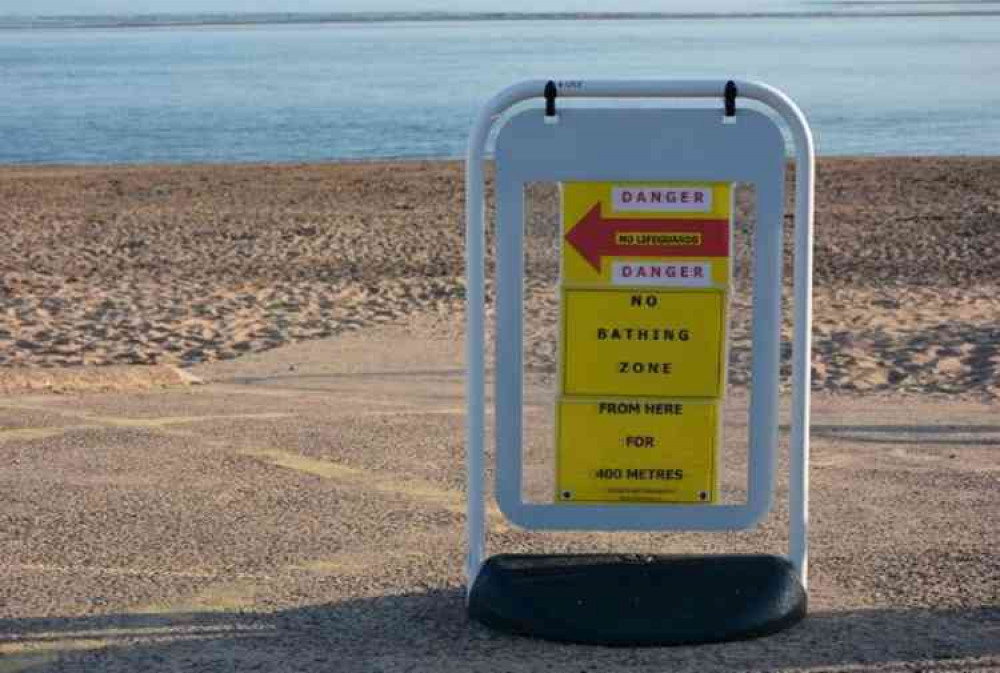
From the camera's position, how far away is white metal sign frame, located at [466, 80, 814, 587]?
192 inches

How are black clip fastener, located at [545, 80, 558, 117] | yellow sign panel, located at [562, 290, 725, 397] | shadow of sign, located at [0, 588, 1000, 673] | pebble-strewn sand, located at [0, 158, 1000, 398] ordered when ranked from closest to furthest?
shadow of sign, located at [0, 588, 1000, 673] → black clip fastener, located at [545, 80, 558, 117] → yellow sign panel, located at [562, 290, 725, 397] → pebble-strewn sand, located at [0, 158, 1000, 398]

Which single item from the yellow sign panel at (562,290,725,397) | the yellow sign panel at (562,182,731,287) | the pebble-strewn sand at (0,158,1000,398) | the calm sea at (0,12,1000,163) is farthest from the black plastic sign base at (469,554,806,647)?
the calm sea at (0,12,1000,163)

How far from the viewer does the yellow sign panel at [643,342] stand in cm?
498

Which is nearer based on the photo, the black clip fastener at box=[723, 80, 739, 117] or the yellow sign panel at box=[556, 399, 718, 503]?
the black clip fastener at box=[723, 80, 739, 117]

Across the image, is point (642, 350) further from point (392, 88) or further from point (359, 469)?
point (392, 88)

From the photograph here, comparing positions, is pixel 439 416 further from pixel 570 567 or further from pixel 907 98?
pixel 907 98

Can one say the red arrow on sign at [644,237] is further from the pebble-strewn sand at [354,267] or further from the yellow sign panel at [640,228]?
the pebble-strewn sand at [354,267]

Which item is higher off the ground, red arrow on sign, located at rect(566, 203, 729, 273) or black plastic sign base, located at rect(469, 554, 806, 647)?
red arrow on sign, located at rect(566, 203, 729, 273)

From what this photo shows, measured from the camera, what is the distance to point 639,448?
5.02 m

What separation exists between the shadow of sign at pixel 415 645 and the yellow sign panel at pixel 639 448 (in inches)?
17.5

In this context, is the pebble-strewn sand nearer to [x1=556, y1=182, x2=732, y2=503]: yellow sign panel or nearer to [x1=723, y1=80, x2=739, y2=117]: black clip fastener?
[x1=556, y1=182, x2=732, y2=503]: yellow sign panel

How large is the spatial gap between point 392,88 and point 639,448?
53121 mm

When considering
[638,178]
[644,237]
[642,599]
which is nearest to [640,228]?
[644,237]

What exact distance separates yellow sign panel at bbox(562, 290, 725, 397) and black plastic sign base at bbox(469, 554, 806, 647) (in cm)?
48
